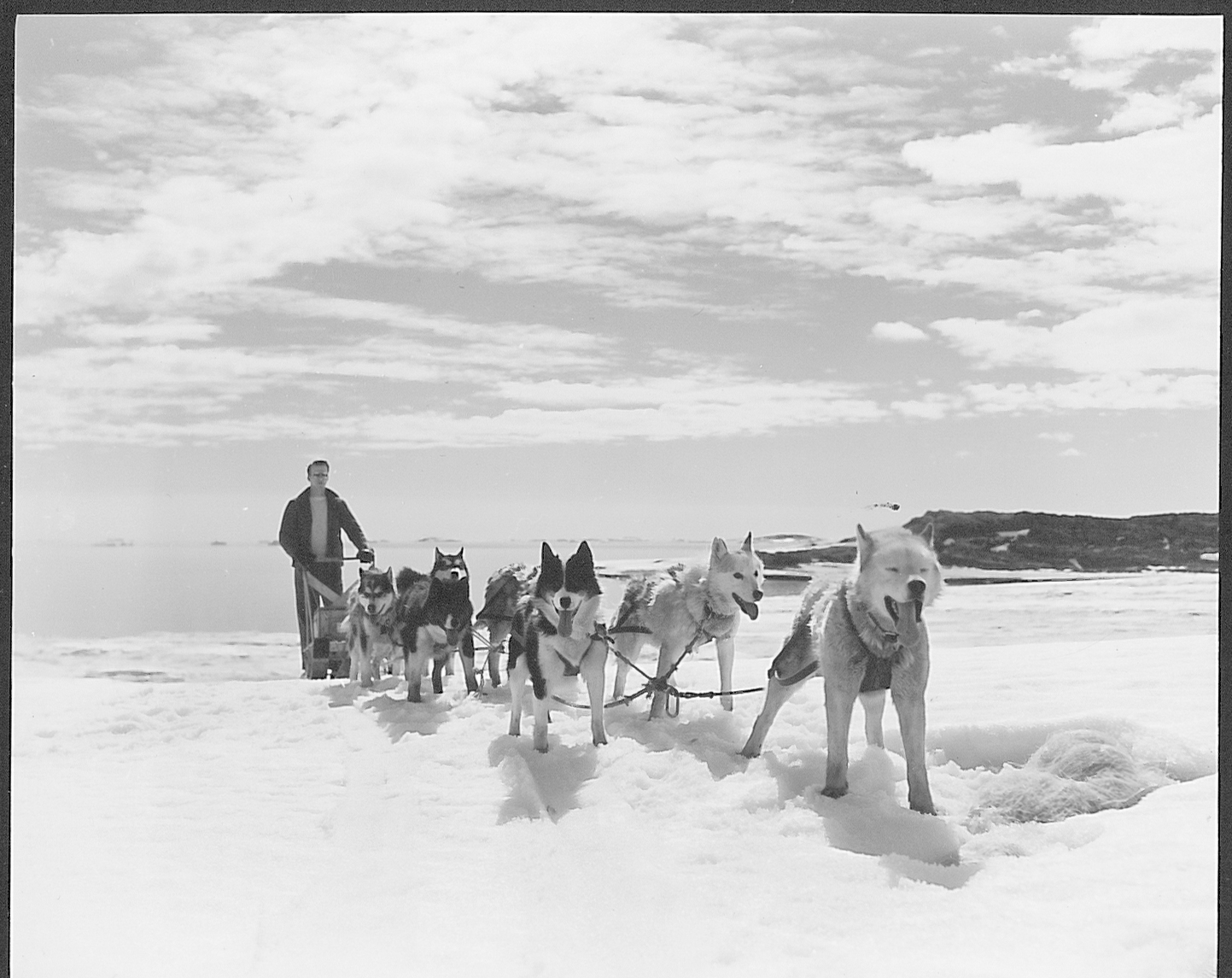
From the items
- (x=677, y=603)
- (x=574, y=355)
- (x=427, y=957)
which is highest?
(x=574, y=355)

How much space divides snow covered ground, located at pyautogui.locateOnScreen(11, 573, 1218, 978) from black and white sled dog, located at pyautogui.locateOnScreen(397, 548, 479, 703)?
15 cm

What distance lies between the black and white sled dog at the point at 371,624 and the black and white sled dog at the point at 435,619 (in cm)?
3

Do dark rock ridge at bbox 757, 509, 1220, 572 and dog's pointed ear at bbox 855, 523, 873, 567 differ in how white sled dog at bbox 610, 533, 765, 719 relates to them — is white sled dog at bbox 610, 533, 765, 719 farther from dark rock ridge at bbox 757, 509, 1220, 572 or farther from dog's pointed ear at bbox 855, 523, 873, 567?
dog's pointed ear at bbox 855, 523, 873, 567

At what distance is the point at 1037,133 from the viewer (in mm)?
2771

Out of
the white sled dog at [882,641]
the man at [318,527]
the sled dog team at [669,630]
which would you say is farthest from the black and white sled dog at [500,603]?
the white sled dog at [882,641]

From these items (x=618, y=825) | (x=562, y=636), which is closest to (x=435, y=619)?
(x=562, y=636)

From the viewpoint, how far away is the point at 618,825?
2.63 meters

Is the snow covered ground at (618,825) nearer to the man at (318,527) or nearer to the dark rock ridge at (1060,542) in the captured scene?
the dark rock ridge at (1060,542)

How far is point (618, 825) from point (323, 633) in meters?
1.22

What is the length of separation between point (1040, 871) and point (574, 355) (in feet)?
5.70

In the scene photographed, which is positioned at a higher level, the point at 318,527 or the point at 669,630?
the point at 318,527

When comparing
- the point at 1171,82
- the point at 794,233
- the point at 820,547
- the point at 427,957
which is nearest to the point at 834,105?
the point at 794,233

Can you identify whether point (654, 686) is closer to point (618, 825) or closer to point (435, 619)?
point (618, 825)

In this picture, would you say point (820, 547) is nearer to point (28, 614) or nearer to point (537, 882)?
point (537, 882)
